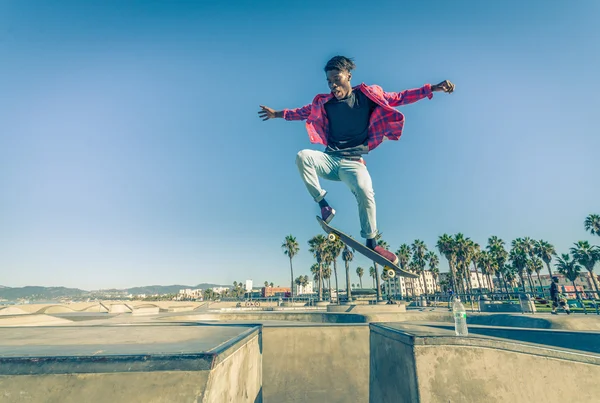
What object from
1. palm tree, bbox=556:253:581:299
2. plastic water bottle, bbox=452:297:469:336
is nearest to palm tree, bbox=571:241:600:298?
palm tree, bbox=556:253:581:299

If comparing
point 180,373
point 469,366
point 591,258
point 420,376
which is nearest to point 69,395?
point 180,373

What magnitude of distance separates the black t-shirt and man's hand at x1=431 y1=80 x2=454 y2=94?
96cm

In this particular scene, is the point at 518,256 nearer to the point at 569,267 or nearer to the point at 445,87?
the point at 569,267

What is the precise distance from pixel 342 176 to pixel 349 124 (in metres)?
0.88

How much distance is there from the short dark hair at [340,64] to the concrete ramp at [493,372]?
3885 mm

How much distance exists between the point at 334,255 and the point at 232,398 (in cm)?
5818

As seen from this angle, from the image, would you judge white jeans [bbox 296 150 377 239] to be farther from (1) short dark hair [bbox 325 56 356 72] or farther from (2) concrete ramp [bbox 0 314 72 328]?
(2) concrete ramp [bbox 0 314 72 328]

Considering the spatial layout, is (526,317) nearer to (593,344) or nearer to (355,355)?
(593,344)

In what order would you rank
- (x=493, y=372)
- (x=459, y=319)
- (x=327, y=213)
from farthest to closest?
(x=327, y=213), (x=459, y=319), (x=493, y=372)

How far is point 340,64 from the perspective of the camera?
447 centimetres

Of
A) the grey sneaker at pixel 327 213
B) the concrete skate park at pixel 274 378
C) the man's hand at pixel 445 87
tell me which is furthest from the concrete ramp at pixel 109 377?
the man's hand at pixel 445 87

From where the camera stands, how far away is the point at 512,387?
124 inches

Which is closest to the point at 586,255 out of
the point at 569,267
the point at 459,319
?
the point at 569,267

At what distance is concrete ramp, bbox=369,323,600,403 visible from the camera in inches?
123
